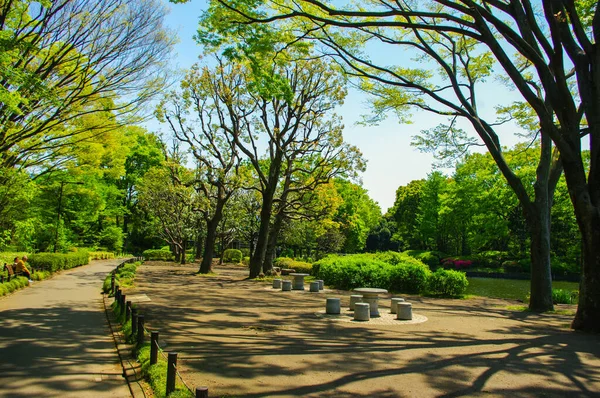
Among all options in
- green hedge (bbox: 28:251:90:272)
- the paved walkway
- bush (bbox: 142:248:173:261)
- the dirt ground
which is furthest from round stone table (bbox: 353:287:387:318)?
bush (bbox: 142:248:173:261)

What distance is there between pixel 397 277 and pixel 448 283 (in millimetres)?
2369

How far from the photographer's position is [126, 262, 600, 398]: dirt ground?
6.05 m

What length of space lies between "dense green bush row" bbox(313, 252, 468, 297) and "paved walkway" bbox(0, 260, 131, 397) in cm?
1153

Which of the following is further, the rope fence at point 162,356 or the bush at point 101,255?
the bush at point 101,255

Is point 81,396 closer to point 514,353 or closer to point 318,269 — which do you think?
point 514,353

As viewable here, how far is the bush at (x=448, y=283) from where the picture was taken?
19406mm

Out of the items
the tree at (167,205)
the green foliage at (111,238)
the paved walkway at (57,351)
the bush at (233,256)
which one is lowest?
the paved walkway at (57,351)

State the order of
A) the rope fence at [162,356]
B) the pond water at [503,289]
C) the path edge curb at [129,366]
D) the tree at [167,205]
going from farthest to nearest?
1. the tree at [167,205]
2. the pond water at [503,289]
3. the path edge curb at [129,366]
4. the rope fence at [162,356]

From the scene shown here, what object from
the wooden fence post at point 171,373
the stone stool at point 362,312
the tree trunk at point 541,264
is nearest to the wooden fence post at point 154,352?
the wooden fence post at point 171,373

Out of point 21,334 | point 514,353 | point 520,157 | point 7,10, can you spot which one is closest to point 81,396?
point 21,334

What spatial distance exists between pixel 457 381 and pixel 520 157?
629 inches

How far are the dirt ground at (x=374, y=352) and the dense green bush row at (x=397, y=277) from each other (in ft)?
16.4

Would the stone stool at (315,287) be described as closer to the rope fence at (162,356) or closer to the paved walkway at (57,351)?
the paved walkway at (57,351)

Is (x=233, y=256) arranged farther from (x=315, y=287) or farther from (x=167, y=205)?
(x=315, y=287)
